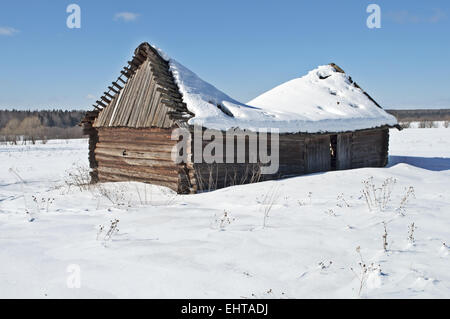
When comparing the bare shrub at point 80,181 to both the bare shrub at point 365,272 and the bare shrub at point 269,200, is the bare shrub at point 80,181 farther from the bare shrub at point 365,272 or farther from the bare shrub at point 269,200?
the bare shrub at point 365,272

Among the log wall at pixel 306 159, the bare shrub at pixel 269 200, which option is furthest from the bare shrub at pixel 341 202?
the log wall at pixel 306 159

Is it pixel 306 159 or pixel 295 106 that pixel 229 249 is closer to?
pixel 306 159

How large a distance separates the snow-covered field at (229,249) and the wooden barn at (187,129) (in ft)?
7.39

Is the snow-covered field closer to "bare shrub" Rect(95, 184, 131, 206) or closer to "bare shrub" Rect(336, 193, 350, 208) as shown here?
"bare shrub" Rect(336, 193, 350, 208)

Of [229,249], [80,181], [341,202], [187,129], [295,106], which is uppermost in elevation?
[295,106]

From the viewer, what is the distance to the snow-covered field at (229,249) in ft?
12.1

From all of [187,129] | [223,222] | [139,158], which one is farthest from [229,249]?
[139,158]

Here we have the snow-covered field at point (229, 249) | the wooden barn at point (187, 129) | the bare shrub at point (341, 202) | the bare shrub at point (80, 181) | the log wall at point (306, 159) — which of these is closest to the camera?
the snow-covered field at point (229, 249)

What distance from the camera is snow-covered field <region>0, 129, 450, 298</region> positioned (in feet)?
12.1

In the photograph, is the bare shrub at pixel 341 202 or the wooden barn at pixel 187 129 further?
the wooden barn at pixel 187 129

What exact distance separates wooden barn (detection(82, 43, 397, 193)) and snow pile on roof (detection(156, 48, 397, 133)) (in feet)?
0.13

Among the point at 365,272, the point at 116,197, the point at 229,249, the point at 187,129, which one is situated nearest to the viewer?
the point at 365,272

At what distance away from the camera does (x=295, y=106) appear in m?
13.8

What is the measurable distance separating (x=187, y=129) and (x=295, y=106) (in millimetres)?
5783
